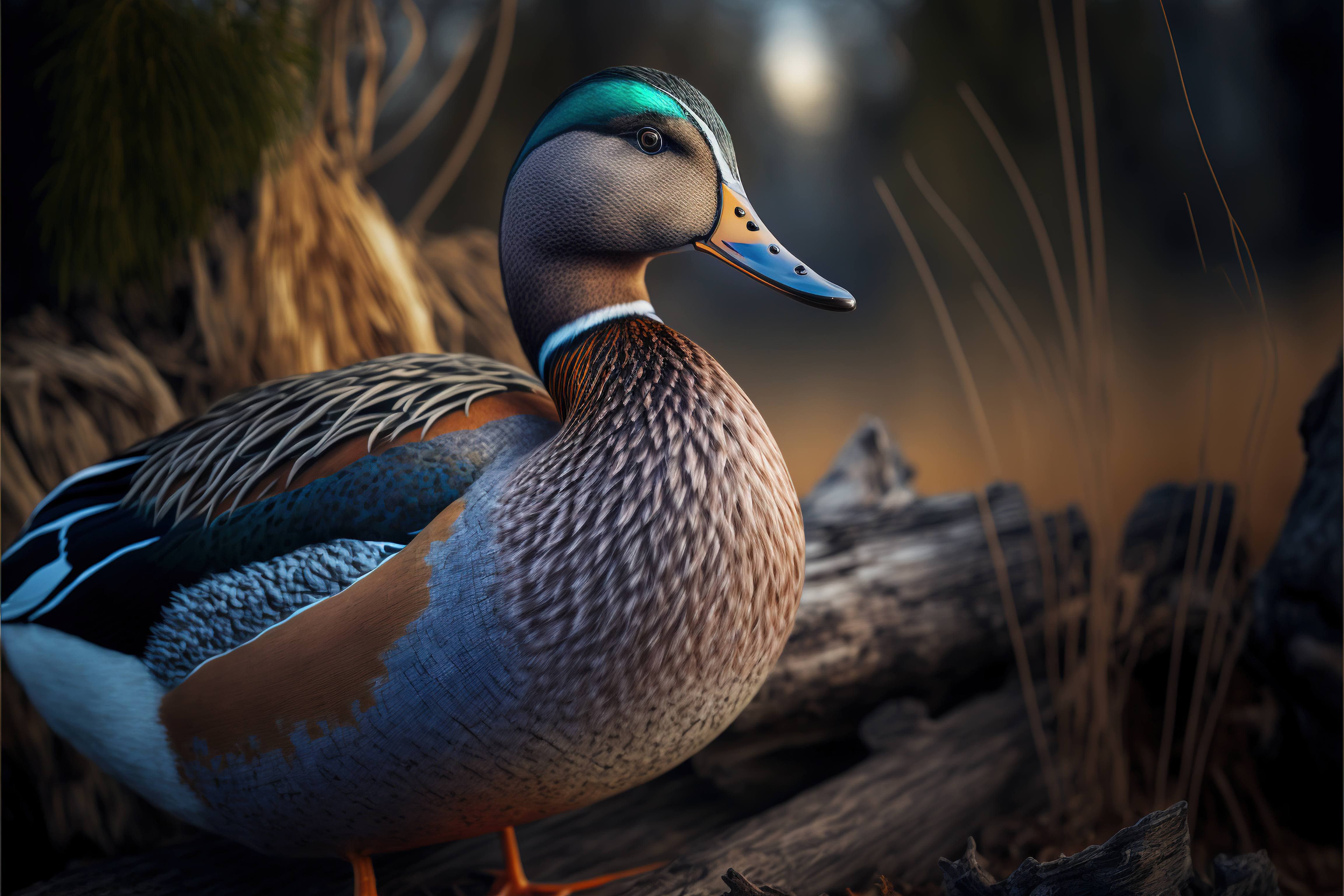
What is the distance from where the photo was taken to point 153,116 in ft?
3.87

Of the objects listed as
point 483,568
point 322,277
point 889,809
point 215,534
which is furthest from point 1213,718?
point 322,277

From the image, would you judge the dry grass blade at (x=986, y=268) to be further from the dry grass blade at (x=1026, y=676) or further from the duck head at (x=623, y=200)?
the duck head at (x=623, y=200)

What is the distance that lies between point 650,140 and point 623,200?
63 mm

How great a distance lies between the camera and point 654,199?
2.69 ft

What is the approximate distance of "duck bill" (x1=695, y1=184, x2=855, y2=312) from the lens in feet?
2.68

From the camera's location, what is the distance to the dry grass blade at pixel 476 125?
1.71 meters

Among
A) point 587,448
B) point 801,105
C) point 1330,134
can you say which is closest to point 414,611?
point 587,448

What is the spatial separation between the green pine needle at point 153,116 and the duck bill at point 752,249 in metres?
0.82

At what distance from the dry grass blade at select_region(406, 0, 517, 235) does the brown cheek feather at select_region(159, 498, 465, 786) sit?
45.7 inches

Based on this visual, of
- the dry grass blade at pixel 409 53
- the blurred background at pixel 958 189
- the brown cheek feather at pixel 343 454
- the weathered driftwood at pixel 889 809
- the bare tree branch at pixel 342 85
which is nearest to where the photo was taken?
the brown cheek feather at pixel 343 454

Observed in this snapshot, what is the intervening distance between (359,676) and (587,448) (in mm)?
281

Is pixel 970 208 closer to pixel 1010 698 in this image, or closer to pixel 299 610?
pixel 1010 698

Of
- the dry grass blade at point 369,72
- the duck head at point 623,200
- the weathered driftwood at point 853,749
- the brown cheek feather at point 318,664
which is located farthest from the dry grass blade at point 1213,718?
the dry grass blade at point 369,72

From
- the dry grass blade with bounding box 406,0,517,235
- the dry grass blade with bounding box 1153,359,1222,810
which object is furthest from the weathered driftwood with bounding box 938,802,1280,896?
→ the dry grass blade with bounding box 406,0,517,235
